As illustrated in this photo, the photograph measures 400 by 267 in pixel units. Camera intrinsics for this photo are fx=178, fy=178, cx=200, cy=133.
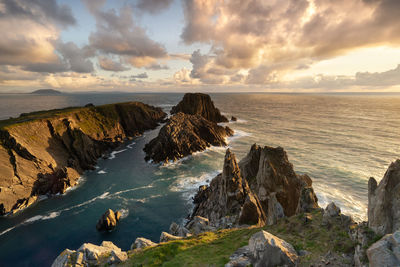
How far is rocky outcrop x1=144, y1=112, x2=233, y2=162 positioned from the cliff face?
70.1 feet

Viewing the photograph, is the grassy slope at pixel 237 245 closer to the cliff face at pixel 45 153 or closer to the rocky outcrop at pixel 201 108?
the cliff face at pixel 45 153

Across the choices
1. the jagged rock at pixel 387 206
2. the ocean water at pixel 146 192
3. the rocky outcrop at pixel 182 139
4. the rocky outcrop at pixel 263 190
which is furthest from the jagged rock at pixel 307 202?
the rocky outcrop at pixel 182 139

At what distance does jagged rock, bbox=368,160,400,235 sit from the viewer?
423 inches

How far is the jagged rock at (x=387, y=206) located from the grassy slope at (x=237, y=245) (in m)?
2.29

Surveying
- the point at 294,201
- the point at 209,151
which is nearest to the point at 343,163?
the point at 294,201

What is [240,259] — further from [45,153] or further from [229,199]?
[45,153]

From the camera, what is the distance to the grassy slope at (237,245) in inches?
503

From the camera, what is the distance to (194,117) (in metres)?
92.9

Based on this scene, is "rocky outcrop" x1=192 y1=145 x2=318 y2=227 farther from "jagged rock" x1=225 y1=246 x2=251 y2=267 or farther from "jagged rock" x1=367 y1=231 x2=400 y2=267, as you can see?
"jagged rock" x1=367 y1=231 x2=400 y2=267

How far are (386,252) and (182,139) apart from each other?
64.9 meters

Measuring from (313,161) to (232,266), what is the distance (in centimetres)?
5432

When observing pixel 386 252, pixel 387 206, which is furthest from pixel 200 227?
pixel 386 252

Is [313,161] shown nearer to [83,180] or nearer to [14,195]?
[83,180]

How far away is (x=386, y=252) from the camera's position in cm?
840
